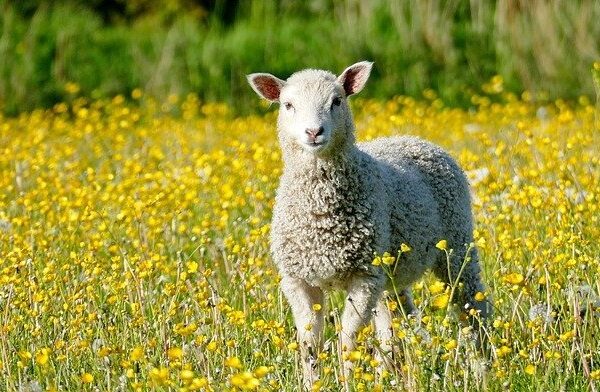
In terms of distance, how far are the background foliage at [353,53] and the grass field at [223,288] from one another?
3.95 m

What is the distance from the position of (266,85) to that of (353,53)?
28.8 feet

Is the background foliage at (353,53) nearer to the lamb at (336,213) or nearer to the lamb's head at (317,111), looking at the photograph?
the lamb at (336,213)

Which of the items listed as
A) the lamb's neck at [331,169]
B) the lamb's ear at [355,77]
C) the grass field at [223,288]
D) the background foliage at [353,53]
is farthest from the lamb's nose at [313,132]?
the background foliage at [353,53]

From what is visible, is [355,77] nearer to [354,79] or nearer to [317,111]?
[354,79]

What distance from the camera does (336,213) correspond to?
533cm

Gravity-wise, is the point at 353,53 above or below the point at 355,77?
below

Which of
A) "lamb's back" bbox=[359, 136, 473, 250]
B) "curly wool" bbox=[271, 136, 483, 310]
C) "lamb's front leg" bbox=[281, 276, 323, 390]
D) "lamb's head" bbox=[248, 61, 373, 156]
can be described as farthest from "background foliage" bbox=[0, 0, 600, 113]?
"lamb's front leg" bbox=[281, 276, 323, 390]

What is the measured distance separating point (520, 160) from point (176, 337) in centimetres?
434

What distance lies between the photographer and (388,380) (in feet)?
16.4

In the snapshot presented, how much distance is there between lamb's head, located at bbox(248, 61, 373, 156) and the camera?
5.16 meters

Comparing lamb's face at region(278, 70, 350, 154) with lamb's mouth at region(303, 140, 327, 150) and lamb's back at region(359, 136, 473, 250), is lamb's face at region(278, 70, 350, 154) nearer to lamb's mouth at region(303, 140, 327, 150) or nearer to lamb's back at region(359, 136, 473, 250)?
lamb's mouth at region(303, 140, 327, 150)

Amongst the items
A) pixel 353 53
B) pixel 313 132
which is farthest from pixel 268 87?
pixel 353 53

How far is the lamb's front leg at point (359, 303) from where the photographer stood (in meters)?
5.11

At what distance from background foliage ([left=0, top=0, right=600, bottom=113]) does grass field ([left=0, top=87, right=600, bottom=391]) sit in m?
3.95
